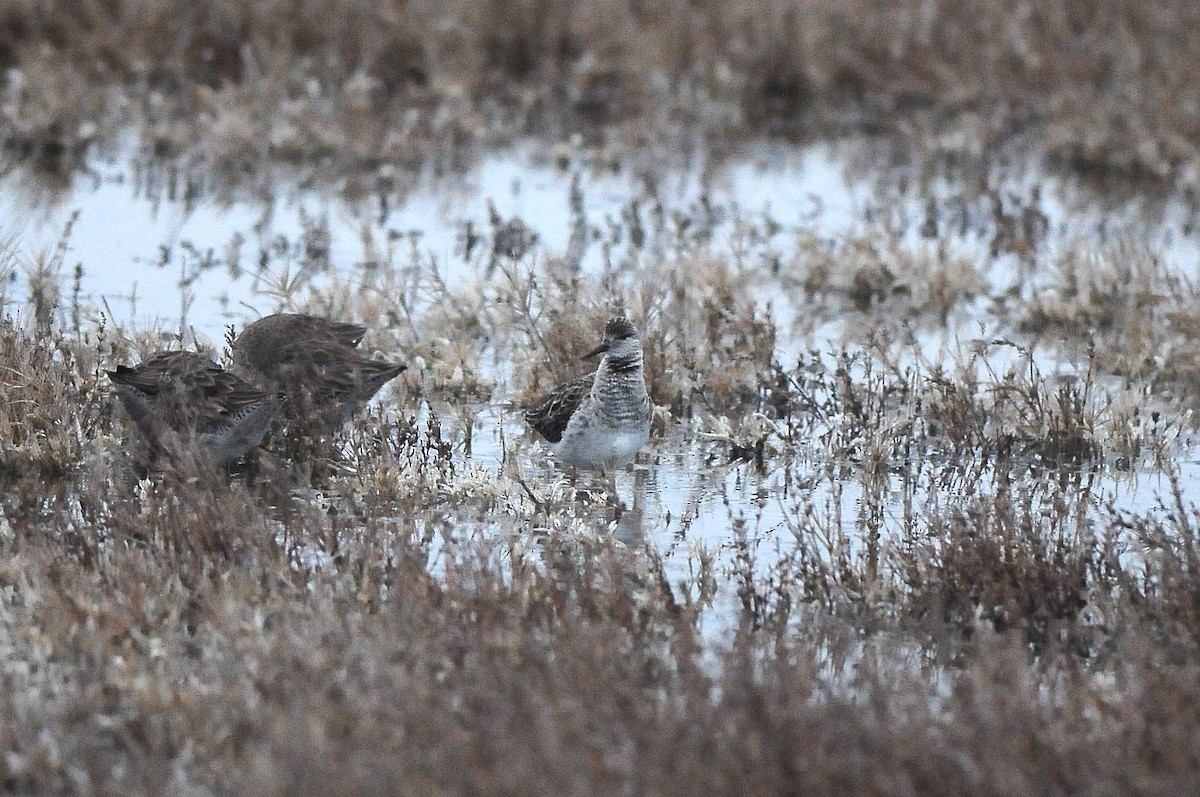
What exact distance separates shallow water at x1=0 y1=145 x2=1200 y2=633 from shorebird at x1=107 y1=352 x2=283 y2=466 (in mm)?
1246

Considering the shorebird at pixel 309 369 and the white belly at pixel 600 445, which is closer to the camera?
the white belly at pixel 600 445

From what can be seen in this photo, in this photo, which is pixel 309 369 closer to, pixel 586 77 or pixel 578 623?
pixel 578 623

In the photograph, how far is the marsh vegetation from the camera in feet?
16.2

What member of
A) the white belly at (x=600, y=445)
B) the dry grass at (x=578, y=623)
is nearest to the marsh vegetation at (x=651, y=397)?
the dry grass at (x=578, y=623)

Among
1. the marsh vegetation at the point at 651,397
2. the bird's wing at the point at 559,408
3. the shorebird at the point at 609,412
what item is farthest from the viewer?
the bird's wing at the point at 559,408

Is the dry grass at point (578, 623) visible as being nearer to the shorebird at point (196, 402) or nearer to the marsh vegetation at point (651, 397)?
the marsh vegetation at point (651, 397)

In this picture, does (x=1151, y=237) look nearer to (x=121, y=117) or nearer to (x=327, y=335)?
(x=327, y=335)

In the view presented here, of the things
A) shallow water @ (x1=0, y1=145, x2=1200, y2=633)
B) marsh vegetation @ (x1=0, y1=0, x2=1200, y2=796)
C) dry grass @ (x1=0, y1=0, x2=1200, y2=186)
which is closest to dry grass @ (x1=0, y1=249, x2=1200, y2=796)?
marsh vegetation @ (x1=0, y1=0, x2=1200, y2=796)

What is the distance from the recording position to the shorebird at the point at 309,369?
838 centimetres

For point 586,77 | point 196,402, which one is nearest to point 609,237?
point 586,77

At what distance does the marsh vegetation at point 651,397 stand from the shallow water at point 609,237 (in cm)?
6

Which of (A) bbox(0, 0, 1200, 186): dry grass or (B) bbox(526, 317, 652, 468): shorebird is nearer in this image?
(B) bbox(526, 317, 652, 468): shorebird

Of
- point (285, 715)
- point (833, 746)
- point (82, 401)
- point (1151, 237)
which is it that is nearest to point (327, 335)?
point (82, 401)

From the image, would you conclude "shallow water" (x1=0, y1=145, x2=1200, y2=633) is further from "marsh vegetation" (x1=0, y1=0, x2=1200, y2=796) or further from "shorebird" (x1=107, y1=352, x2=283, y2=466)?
"shorebird" (x1=107, y1=352, x2=283, y2=466)
